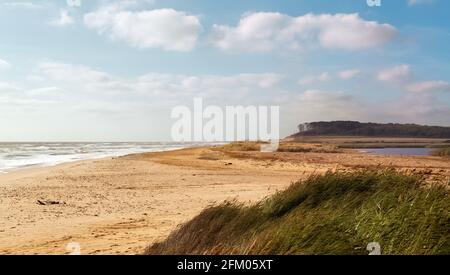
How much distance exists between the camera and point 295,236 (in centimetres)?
586

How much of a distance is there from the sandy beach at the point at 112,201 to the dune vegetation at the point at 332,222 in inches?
52.4

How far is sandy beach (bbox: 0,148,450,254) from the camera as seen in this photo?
951cm

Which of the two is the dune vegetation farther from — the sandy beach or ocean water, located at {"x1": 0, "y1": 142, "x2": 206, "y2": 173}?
ocean water, located at {"x1": 0, "y1": 142, "x2": 206, "y2": 173}

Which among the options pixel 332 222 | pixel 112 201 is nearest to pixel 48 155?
pixel 112 201

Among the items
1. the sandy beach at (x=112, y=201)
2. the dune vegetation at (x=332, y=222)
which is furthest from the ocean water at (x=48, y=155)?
the dune vegetation at (x=332, y=222)

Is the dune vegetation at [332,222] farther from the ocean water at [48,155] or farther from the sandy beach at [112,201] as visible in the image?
the ocean water at [48,155]

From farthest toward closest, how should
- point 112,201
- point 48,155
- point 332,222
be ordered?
point 48,155 → point 112,201 → point 332,222

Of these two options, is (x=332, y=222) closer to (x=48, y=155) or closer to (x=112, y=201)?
(x=112, y=201)

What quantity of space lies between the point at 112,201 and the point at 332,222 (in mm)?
10242

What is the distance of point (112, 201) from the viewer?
1505cm

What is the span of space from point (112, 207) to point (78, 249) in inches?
214

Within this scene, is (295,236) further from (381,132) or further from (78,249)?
(381,132)

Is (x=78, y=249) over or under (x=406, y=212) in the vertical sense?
under
